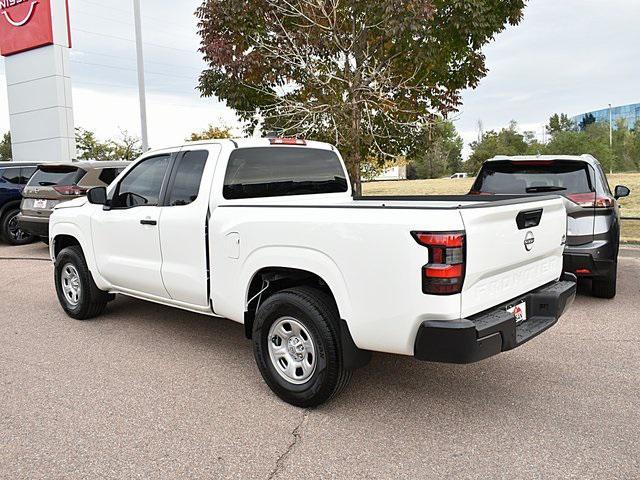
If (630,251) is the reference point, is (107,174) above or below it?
above

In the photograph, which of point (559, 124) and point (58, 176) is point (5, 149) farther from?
point (559, 124)

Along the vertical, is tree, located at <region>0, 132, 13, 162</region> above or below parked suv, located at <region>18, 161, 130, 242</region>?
above

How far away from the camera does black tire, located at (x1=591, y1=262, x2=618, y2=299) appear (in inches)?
249

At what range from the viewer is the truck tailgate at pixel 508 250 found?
10.3 feet

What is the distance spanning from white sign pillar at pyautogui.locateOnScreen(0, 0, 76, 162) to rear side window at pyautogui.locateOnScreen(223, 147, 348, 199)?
16.4 m

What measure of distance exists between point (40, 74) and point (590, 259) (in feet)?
63.8

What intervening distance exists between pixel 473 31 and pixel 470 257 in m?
6.23

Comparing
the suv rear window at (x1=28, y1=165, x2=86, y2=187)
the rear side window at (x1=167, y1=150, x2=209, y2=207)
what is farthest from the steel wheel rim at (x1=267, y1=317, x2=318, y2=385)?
the suv rear window at (x1=28, y1=165, x2=86, y2=187)

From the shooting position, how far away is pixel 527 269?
12.2 feet

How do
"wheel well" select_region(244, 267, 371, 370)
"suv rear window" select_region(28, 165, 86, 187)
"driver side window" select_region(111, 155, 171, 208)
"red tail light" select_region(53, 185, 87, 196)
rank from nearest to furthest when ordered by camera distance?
"wheel well" select_region(244, 267, 371, 370) → "driver side window" select_region(111, 155, 171, 208) → "red tail light" select_region(53, 185, 87, 196) → "suv rear window" select_region(28, 165, 86, 187)

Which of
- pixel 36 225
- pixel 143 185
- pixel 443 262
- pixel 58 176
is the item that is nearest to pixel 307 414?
pixel 443 262

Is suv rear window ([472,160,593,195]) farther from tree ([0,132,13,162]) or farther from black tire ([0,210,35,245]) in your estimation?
tree ([0,132,13,162])

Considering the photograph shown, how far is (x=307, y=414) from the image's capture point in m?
3.68

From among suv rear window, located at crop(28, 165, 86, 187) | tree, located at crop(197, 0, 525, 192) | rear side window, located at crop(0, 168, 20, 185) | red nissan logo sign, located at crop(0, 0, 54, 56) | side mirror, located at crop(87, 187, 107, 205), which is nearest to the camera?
side mirror, located at crop(87, 187, 107, 205)
